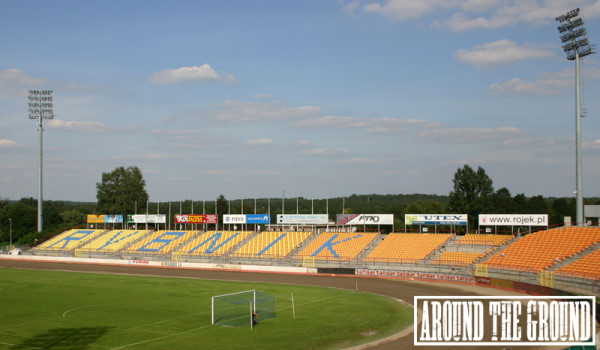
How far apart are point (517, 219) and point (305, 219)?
29564mm

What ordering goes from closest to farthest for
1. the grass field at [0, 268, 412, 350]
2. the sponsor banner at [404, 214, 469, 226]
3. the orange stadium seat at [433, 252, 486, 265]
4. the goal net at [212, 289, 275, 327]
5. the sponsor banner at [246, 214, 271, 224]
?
the grass field at [0, 268, 412, 350] < the goal net at [212, 289, 275, 327] < the orange stadium seat at [433, 252, 486, 265] < the sponsor banner at [404, 214, 469, 226] < the sponsor banner at [246, 214, 271, 224]

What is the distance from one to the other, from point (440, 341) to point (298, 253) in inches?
1622

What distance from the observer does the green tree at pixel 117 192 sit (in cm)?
11581

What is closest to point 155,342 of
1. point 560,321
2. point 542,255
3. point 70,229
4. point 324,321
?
point 324,321

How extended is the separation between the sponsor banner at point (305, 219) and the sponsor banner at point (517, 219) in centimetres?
2304

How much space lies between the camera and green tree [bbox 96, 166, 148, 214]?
380 ft

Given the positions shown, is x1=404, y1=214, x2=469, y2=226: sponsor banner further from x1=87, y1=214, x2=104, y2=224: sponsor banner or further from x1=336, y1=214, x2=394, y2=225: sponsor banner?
x1=87, y1=214, x2=104, y2=224: sponsor banner

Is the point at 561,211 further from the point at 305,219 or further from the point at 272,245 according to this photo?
the point at 272,245

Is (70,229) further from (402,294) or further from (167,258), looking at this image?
(402,294)

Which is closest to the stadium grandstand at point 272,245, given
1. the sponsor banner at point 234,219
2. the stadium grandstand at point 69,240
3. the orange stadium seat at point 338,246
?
the orange stadium seat at point 338,246

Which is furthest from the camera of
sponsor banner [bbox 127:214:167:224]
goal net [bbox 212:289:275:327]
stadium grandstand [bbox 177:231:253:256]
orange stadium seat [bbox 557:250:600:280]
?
sponsor banner [bbox 127:214:167:224]

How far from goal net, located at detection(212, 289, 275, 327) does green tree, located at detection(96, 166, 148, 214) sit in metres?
86.5

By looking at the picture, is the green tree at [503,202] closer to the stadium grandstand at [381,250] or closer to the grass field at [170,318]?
the stadium grandstand at [381,250]

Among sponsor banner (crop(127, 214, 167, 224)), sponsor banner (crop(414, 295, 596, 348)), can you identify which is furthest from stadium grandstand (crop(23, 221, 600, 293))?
sponsor banner (crop(414, 295, 596, 348))
